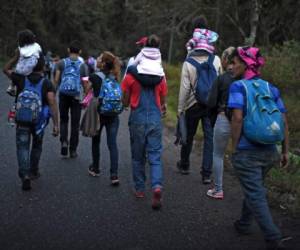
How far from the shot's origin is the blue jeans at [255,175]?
16.4ft

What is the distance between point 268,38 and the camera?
29.3 metres

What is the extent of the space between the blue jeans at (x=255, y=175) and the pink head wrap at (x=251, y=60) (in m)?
0.73

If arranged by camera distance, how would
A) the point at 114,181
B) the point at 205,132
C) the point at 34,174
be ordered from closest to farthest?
the point at 114,181
the point at 34,174
the point at 205,132

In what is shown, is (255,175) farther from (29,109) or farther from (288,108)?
(288,108)

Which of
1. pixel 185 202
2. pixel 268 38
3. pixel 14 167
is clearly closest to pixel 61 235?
pixel 185 202

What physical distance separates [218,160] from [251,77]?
1.94 meters

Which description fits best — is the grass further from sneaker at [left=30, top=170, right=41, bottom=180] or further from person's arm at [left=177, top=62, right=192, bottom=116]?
sneaker at [left=30, top=170, right=41, bottom=180]

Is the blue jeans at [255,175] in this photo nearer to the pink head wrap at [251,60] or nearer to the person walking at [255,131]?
the person walking at [255,131]

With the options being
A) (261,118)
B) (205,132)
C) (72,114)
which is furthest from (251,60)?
(72,114)

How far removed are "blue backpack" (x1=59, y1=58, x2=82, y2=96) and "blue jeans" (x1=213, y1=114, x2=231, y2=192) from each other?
2.80 meters

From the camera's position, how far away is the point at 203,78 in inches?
301

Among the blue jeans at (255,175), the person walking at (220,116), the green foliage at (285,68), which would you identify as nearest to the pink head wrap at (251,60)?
the blue jeans at (255,175)

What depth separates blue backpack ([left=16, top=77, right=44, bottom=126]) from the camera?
681 cm

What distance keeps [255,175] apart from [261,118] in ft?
1.88
